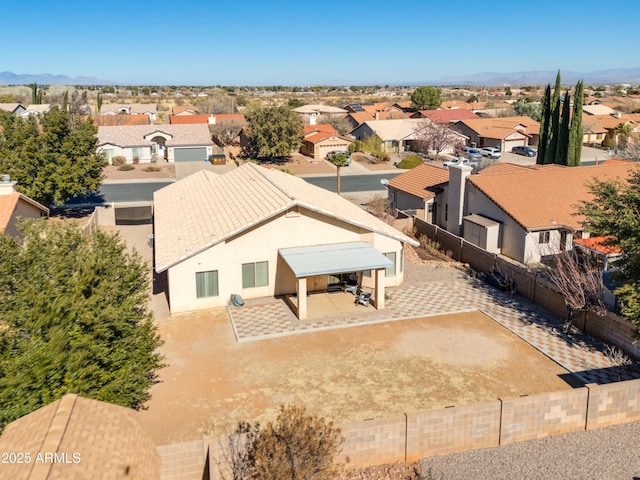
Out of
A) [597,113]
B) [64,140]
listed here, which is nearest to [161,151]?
[64,140]

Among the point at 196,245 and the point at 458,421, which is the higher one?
the point at 196,245

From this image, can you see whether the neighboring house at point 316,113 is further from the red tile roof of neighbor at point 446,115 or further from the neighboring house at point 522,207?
the neighboring house at point 522,207

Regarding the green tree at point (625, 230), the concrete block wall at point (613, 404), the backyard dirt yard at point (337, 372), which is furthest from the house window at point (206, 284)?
the concrete block wall at point (613, 404)

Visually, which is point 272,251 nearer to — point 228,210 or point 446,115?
point 228,210

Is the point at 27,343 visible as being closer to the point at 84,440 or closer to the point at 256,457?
Answer: the point at 84,440

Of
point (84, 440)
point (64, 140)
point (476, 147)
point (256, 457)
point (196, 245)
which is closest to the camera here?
point (84, 440)

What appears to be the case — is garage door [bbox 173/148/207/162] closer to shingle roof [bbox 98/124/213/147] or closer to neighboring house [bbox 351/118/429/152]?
shingle roof [bbox 98/124/213/147]

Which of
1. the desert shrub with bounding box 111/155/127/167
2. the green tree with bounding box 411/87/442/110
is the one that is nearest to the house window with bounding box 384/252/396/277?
the desert shrub with bounding box 111/155/127/167
